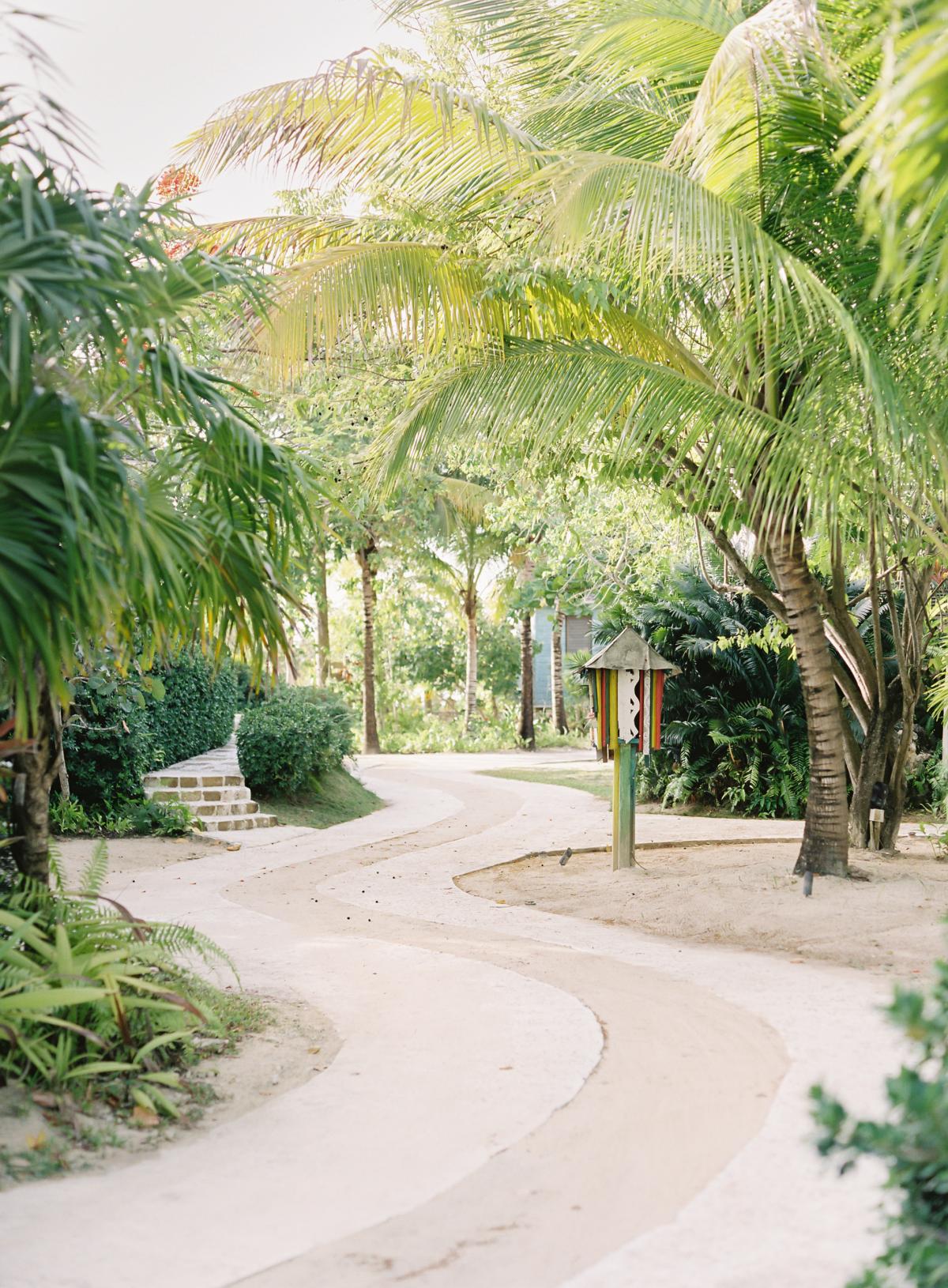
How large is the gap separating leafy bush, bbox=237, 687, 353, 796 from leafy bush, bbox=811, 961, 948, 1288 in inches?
487

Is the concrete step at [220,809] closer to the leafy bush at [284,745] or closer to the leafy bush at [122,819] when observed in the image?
the leafy bush at [122,819]

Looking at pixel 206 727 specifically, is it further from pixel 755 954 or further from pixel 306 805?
pixel 755 954

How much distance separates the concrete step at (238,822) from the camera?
12711 millimetres

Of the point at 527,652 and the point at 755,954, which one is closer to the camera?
the point at 755,954

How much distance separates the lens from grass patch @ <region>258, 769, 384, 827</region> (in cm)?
1422

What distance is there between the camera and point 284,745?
565 inches

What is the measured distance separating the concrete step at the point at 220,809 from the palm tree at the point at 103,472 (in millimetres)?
7611

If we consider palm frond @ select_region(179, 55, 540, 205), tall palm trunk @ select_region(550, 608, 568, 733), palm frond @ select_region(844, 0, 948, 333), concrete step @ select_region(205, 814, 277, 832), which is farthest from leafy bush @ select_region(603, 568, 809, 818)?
tall palm trunk @ select_region(550, 608, 568, 733)

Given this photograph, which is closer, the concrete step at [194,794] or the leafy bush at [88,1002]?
the leafy bush at [88,1002]

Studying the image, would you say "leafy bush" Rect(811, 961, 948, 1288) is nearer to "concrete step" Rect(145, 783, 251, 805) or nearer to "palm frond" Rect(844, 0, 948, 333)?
"palm frond" Rect(844, 0, 948, 333)

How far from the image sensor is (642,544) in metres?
13.7

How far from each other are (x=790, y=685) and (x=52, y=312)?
12.6m

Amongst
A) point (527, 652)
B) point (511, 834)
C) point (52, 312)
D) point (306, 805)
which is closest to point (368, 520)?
point (527, 652)

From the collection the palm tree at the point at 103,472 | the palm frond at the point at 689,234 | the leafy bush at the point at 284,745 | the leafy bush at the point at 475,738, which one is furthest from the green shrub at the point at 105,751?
the leafy bush at the point at 475,738
